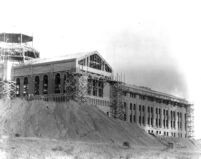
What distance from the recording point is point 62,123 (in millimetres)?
52188

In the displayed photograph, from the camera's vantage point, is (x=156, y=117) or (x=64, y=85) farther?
(x=156, y=117)

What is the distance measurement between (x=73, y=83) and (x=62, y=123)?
53.2 feet

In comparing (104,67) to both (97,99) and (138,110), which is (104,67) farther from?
(138,110)

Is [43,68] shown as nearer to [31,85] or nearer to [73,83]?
[31,85]

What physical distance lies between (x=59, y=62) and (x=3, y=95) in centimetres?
1034

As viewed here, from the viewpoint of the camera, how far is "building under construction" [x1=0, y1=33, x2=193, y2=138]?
2689 inches

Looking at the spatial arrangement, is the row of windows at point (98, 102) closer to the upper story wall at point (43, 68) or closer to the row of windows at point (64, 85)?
the row of windows at point (64, 85)

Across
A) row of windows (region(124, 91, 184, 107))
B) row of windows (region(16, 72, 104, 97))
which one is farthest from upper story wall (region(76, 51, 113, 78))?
row of windows (region(124, 91, 184, 107))

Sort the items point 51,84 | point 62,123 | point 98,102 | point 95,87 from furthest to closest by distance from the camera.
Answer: point 95,87 < point 98,102 < point 51,84 < point 62,123

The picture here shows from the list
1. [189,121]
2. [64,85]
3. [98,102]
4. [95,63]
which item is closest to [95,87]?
[98,102]

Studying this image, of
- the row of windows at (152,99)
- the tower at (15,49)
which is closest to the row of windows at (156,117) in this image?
the row of windows at (152,99)

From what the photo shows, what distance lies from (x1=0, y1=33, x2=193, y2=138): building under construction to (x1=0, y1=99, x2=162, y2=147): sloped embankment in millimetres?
9743

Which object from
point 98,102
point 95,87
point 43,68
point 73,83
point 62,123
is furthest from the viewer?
point 95,87

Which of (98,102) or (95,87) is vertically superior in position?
(95,87)
